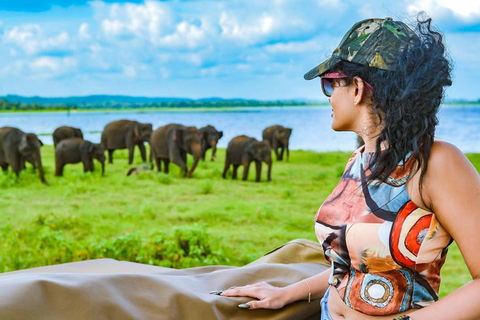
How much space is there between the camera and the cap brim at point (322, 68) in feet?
4.29

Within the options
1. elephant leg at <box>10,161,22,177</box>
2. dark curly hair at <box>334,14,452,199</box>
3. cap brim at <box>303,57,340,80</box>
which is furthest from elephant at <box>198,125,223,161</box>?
dark curly hair at <box>334,14,452,199</box>

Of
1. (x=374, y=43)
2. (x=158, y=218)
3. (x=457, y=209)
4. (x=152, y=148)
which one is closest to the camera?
(x=457, y=209)

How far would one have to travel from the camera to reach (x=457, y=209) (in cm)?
113

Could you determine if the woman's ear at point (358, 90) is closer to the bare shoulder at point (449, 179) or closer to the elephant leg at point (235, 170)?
the bare shoulder at point (449, 179)

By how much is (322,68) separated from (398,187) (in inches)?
12.7

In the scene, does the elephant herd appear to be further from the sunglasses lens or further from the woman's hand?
the sunglasses lens

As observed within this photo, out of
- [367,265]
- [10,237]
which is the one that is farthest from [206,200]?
[367,265]

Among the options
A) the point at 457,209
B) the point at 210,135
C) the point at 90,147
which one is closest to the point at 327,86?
the point at 457,209

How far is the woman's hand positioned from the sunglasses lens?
54 centimetres

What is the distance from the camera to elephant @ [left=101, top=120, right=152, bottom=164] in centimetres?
1322

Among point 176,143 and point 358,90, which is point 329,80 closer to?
point 358,90

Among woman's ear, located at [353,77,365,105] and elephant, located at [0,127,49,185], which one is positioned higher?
woman's ear, located at [353,77,365,105]

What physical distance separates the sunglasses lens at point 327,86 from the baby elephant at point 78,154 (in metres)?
9.18

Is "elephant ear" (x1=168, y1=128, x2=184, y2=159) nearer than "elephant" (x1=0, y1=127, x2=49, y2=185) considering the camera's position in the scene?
No
